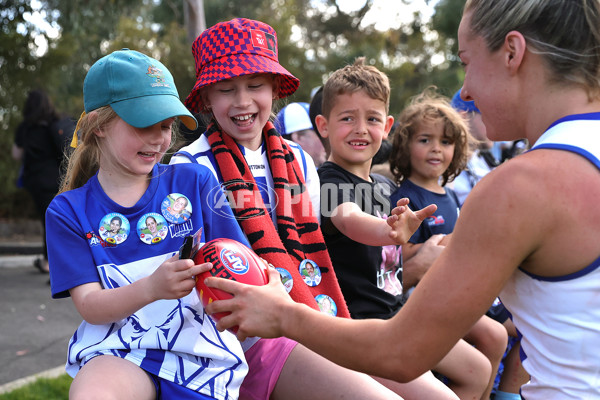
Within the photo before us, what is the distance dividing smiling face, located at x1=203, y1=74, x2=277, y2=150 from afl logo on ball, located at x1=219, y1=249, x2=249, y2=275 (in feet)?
2.63

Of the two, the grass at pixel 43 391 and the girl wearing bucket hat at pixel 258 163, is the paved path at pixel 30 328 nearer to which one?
the grass at pixel 43 391

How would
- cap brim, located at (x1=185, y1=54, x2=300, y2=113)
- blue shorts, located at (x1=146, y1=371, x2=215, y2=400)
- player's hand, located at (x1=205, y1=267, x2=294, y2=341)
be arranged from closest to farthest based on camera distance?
player's hand, located at (x1=205, y1=267, x2=294, y2=341), blue shorts, located at (x1=146, y1=371, x2=215, y2=400), cap brim, located at (x1=185, y1=54, x2=300, y2=113)

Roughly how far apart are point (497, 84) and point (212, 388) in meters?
1.38

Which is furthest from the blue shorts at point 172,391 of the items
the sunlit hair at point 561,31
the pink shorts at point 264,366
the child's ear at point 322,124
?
the child's ear at point 322,124

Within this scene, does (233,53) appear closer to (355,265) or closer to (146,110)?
(146,110)

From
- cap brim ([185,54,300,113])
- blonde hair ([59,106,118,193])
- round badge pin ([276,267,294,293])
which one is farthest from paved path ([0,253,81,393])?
cap brim ([185,54,300,113])

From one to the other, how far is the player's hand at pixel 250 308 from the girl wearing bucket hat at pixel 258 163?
0.49m

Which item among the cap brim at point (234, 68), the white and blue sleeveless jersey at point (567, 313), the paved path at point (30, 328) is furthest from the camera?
the paved path at point (30, 328)

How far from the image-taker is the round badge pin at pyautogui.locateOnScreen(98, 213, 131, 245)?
2.15 meters

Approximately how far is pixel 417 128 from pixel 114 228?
2.41 meters

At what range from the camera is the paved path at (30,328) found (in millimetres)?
4703

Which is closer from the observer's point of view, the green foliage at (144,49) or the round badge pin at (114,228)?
the round badge pin at (114,228)

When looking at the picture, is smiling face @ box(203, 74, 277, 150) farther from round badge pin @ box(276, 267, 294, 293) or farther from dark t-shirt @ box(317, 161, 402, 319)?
round badge pin @ box(276, 267, 294, 293)

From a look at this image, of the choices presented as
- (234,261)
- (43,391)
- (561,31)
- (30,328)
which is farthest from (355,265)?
(30,328)
